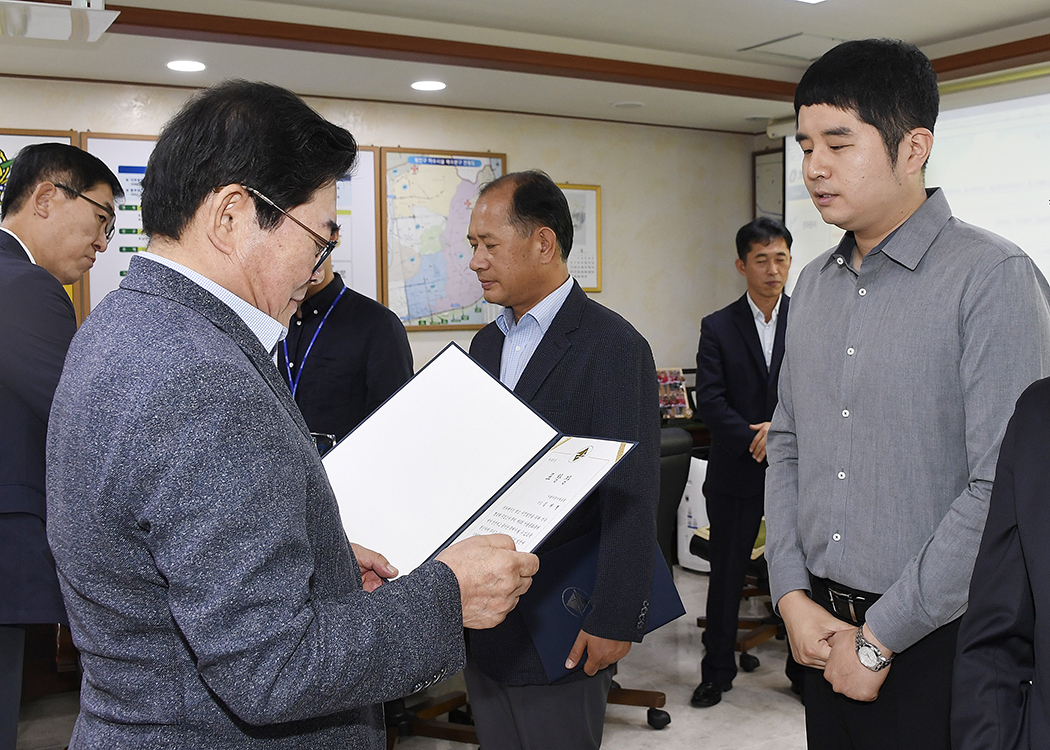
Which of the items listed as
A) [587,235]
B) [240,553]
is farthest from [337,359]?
[587,235]

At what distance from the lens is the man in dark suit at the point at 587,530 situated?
1831 millimetres

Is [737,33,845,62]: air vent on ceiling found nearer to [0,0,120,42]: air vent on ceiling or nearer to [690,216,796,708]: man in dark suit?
[690,216,796,708]: man in dark suit

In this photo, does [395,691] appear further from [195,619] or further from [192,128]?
[192,128]

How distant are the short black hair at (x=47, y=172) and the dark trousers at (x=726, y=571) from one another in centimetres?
261

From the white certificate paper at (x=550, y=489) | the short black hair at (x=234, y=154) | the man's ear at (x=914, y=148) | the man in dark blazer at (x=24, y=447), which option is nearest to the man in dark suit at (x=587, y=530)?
the white certificate paper at (x=550, y=489)

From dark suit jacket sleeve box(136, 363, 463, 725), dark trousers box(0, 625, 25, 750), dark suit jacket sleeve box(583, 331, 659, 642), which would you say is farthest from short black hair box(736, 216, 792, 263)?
dark suit jacket sleeve box(136, 363, 463, 725)

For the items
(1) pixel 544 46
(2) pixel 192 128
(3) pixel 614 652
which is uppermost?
(1) pixel 544 46

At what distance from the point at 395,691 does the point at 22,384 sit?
160cm

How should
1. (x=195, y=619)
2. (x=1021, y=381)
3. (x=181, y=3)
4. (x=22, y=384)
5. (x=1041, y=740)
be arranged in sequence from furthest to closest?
(x=181, y=3)
(x=22, y=384)
(x=1021, y=381)
(x=1041, y=740)
(x=195, y=619)

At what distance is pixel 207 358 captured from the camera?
885 mm

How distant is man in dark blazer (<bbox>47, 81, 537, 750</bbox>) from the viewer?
85 cm

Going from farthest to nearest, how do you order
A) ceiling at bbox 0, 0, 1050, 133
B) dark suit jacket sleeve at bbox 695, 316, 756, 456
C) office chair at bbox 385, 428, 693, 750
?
1. ceiling at bbox 0, 0, 1050, 133
2. dark suit jacket sleeve at bbox 695, 316, 756, 456
3. office chair at bbox 385, 428, 693, 750

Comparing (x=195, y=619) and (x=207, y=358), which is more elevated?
(x=207, y=358)

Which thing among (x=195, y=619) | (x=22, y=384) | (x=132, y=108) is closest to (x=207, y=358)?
(x=195, y=619)
